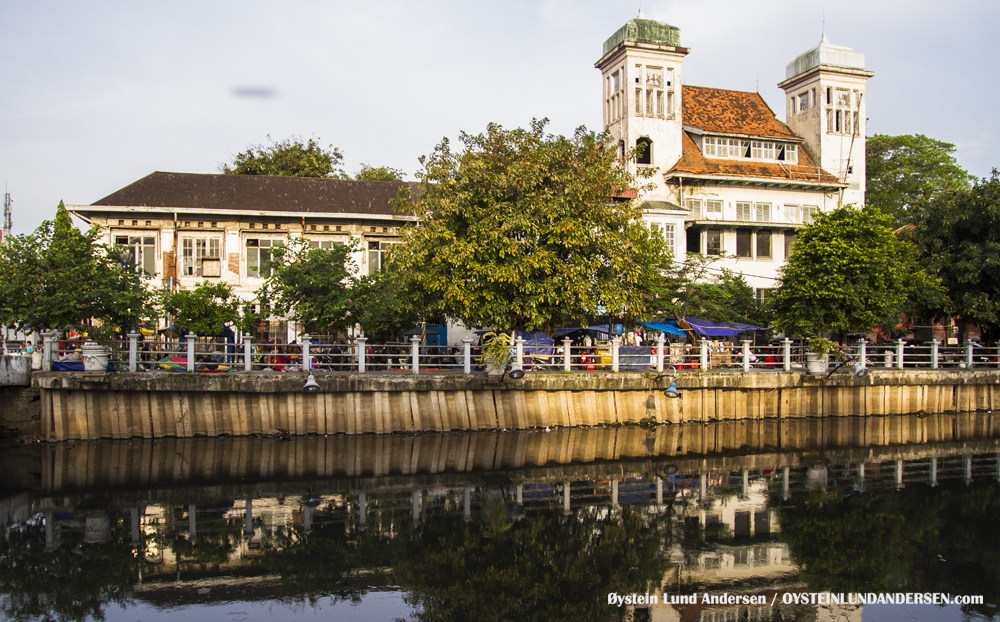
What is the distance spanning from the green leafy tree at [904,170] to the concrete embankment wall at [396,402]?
22324mm

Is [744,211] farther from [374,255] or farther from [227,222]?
[227,222]

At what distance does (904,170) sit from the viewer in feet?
137

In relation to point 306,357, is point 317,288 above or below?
above

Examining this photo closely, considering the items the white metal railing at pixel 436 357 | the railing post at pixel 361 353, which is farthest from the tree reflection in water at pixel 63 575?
the railing post at pixel 361 353

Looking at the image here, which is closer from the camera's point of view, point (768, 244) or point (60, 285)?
point (60, 285)

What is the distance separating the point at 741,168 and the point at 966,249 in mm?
9775

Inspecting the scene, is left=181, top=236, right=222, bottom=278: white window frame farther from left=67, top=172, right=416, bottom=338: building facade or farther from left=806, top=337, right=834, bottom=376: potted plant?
left=806, top=337, right=834, bottom=376: potted plant

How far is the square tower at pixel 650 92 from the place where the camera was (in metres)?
31.8

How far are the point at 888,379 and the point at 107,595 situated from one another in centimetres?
2276

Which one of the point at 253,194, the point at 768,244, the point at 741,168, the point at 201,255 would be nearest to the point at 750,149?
the point at 741,168

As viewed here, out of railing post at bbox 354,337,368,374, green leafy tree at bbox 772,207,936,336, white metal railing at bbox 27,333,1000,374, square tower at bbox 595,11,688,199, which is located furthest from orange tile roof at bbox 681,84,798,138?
railing post at bbox 354,337,368,374

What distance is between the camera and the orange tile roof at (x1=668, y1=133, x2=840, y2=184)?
3198 centimetres

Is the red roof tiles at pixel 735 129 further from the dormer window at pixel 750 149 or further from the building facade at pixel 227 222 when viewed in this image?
the building facade at pixel 227 222

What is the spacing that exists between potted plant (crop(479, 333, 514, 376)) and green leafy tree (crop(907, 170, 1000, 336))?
655 inches
